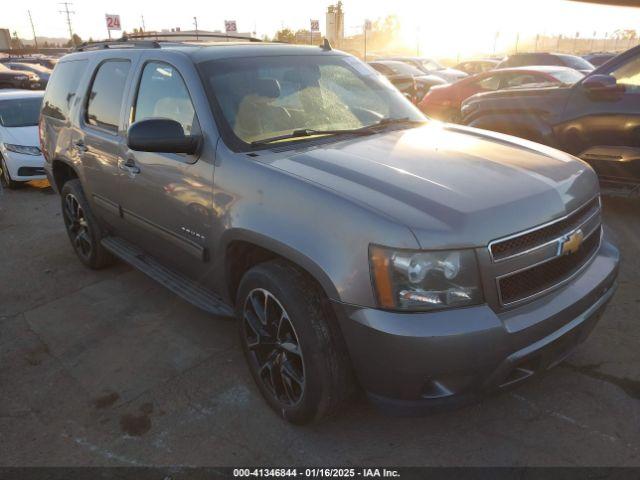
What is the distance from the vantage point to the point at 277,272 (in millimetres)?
2447

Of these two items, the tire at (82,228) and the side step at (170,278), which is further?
the tire at (82,228)

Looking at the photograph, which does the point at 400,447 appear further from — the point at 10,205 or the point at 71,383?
the point at 10,205

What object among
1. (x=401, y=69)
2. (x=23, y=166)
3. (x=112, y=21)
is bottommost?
(x=23, y=166)

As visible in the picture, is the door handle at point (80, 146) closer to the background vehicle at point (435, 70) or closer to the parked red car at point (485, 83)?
the parked red car at point (485, 83)

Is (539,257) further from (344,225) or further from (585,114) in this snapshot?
(585,114)

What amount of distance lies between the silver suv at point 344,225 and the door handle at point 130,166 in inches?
0.6

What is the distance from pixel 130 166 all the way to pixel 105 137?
0.51 meters

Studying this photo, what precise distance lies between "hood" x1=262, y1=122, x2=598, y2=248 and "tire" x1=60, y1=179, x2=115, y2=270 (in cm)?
251

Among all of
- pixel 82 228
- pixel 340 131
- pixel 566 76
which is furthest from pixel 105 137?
pixel 566 76

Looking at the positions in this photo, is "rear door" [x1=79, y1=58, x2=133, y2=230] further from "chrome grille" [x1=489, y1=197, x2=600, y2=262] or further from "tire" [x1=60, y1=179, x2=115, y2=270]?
"chrome grille" [x1=489, y1=197, x2=600, y2=262]

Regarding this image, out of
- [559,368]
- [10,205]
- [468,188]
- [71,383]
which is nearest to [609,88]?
[559,368]

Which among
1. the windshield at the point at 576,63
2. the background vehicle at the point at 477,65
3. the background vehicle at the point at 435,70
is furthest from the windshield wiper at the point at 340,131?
the background vehicle at the point at 477,65

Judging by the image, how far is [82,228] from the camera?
4.77m

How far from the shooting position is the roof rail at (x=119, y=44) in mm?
3664
